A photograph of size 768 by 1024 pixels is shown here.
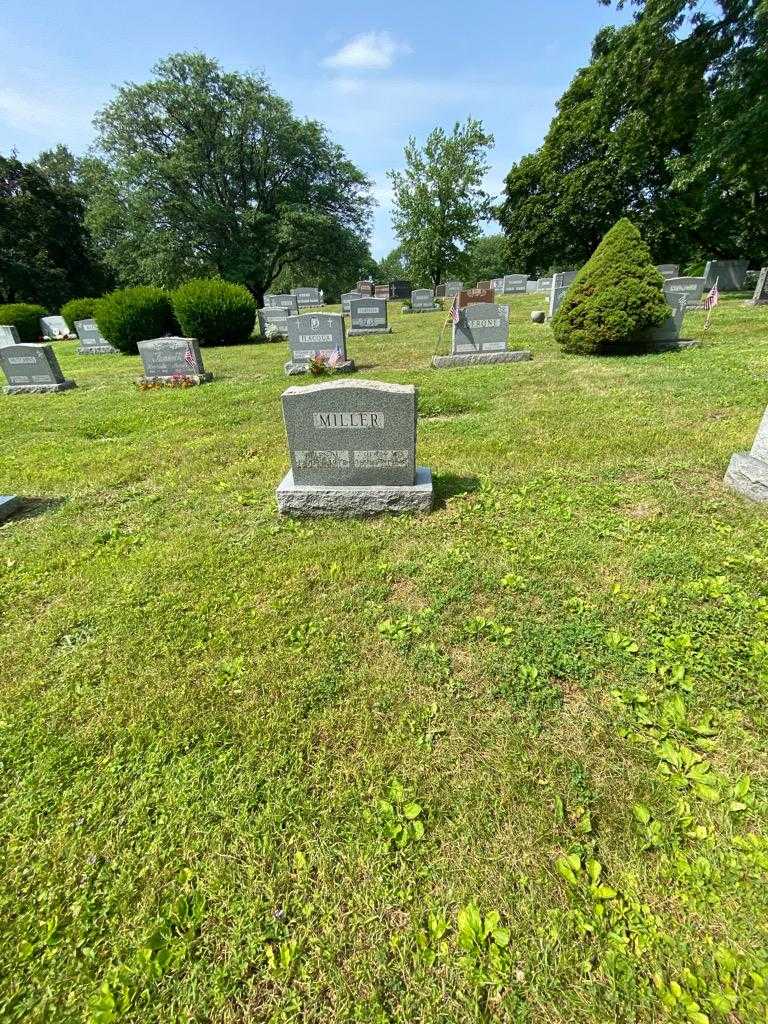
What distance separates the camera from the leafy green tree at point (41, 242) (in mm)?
32281

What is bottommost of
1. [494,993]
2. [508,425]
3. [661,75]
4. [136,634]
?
[494,993]

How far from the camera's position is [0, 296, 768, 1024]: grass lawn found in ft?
4.44

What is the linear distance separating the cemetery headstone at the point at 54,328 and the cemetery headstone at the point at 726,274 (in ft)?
92.3

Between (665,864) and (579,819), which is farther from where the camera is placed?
(579,819)

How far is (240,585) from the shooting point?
9.95 ft

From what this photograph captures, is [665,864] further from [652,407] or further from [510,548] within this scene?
[652,407]

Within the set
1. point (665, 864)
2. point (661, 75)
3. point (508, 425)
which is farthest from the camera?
point (661, 75)

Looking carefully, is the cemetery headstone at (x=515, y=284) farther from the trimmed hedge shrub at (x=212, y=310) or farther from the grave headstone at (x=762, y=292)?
the trimmed hedge shrub at (x=212, y=310)

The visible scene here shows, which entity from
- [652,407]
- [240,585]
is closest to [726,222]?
[652,407]

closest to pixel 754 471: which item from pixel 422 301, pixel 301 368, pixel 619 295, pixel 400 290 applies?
pixel 619 295

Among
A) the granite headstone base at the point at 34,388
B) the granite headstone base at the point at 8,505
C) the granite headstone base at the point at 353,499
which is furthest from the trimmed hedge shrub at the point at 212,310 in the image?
the granite headstone base at the point at 353,499

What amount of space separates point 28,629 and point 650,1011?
3447 mm

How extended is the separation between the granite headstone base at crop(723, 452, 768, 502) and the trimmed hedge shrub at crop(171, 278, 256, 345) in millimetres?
14779

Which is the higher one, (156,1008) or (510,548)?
(510,548)
